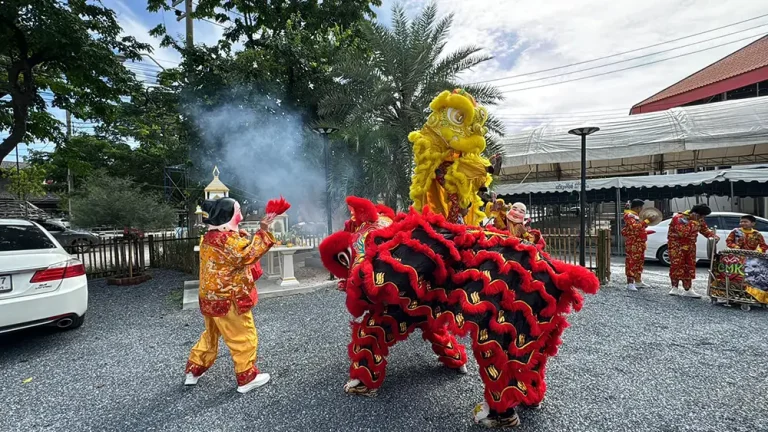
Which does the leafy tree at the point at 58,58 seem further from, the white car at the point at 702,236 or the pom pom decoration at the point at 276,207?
the white car at the point at 702,236

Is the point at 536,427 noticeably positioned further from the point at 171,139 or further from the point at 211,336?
the point at 171,139

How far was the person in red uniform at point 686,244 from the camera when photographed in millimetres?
6184

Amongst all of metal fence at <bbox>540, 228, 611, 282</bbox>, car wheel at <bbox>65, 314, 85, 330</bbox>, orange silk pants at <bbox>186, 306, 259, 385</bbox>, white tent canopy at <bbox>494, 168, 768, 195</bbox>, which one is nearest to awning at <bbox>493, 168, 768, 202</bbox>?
white tent canopy at <bbox>494, 168, 768, 195</bbox>

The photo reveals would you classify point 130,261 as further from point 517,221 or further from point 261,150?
point 517,221

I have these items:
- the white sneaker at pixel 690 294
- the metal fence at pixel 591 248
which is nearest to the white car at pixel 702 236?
the metal fence at pixel 591 248

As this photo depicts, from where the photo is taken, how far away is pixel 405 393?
9.59 ft

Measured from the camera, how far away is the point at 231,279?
9.53 feet

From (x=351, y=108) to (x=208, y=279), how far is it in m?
6.55

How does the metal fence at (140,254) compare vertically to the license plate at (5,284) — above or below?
below

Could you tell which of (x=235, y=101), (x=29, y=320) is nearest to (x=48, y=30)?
(x=235, y=101)

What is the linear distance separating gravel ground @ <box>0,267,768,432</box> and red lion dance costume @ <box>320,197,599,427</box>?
554 millimetres

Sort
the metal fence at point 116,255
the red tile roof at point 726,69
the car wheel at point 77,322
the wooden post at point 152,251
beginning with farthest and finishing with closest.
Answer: the red tile roof at point 726,69
the wooden post at point 152,251
the metal fence at point 116,255
the car wheel at point 77,322

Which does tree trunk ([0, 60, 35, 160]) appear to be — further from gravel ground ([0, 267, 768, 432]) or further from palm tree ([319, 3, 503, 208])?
palm tree ([319, 3, 503, 208])

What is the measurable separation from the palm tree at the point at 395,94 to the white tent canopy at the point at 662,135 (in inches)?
332
